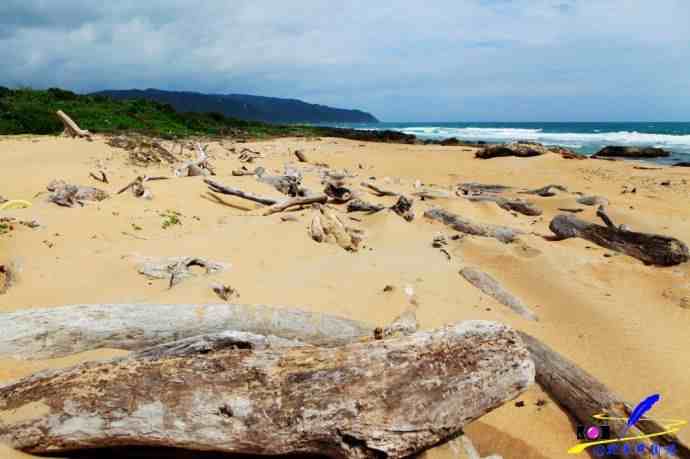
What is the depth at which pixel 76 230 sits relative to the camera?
651cm

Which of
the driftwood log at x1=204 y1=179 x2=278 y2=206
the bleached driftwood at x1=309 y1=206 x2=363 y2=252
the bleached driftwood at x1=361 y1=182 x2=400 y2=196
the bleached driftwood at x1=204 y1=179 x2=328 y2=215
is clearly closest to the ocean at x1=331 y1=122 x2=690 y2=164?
the bleached driftwood at x1=361 y1=182 x2=400 y2=196

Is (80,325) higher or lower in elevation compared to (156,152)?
lower

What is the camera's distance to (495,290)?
5613 mm

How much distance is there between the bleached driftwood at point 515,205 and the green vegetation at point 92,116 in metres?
16.0

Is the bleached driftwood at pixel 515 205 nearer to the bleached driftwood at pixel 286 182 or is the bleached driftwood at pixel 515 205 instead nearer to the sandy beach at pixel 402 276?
the sandy beach at pixel 402 276

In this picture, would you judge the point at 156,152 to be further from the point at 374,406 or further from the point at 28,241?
the point at 374,406

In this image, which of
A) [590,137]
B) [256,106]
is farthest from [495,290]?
[256,106]

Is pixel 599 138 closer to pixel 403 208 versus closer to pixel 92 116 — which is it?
pixel 92 116

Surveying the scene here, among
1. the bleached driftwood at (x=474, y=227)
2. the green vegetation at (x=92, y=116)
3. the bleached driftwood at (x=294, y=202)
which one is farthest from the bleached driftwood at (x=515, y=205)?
the green vegetation at (x=92, y=116)

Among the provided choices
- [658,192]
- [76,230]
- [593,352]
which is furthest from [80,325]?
[658,192]

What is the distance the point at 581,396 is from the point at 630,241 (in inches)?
170

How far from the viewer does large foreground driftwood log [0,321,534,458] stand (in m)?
2.15

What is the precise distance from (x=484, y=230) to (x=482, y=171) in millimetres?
11572

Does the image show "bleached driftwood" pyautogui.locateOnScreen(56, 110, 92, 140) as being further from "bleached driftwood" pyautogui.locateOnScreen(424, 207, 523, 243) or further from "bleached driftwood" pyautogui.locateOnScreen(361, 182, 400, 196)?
"bleached driftwood" pyautogui.locateOnScreen(424, 207, 523, 243)
